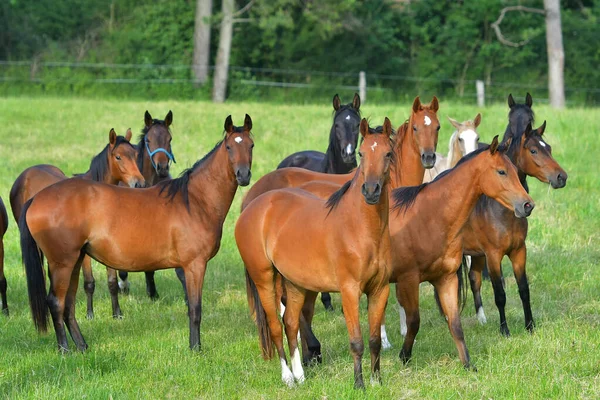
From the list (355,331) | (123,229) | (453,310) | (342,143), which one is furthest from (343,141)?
(355,331)

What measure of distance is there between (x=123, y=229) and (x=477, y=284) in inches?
145

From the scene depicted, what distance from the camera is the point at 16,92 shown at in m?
26.2

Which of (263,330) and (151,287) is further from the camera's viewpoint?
(151,287)

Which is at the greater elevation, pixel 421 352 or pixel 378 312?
pixel 378 312

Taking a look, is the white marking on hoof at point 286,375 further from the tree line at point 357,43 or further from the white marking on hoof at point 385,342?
the tree line at point 357,43

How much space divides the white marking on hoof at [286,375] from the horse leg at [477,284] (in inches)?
105

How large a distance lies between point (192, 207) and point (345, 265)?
2.29m

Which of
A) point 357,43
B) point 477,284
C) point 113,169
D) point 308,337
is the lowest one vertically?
point 308,337

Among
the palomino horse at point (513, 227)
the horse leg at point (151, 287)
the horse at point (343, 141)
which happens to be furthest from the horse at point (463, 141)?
the horse leg at point (151, 287)

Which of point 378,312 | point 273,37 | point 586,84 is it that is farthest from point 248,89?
point 378,312

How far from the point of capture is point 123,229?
762 cm

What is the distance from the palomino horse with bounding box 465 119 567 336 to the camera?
26.1 feet

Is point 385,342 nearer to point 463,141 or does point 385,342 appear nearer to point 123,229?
point 123,229

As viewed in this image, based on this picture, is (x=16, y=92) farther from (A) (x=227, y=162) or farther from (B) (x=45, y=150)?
(A) (x=227, y=162)
